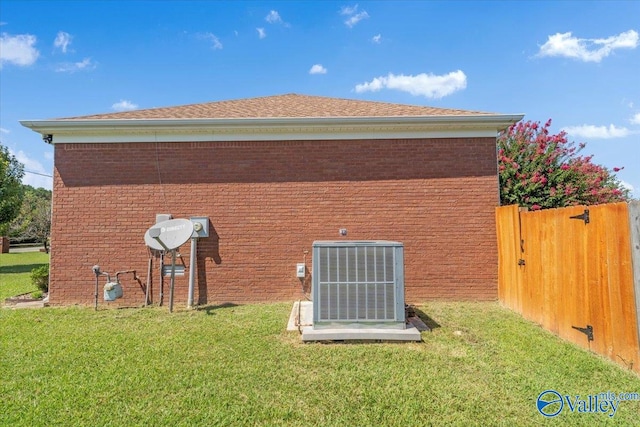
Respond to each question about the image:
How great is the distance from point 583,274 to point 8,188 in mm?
18933

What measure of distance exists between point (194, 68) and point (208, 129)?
485cm

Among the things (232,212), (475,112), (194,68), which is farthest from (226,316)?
(194,68)

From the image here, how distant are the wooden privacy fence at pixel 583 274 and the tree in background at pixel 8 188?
18.0 meters

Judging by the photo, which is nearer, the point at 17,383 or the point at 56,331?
the point at 17,383

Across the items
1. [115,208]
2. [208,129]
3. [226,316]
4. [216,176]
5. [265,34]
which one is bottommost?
[226,316]

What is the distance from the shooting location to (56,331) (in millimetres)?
4684

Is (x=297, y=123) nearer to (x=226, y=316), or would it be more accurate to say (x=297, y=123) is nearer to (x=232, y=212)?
(x=232, y=212)

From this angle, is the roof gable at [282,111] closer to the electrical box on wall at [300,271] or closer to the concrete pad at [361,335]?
the electrical box on wall at [300,271]

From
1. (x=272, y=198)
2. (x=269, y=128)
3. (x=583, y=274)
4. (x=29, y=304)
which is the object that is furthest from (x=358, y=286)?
(x=29, y=304)

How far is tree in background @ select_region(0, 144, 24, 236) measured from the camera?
13.3m

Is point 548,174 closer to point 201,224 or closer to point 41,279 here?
point 201,224

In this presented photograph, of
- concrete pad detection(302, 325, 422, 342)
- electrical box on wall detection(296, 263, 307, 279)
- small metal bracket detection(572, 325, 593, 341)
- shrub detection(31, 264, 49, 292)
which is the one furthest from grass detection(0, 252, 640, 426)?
shrub detection(31, 264, 49, 292)

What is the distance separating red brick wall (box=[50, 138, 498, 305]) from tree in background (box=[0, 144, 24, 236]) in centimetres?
1077

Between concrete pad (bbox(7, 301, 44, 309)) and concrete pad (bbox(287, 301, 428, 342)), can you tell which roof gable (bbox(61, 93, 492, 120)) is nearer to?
concrete pad (bbox(7, 301, 44, 309))
